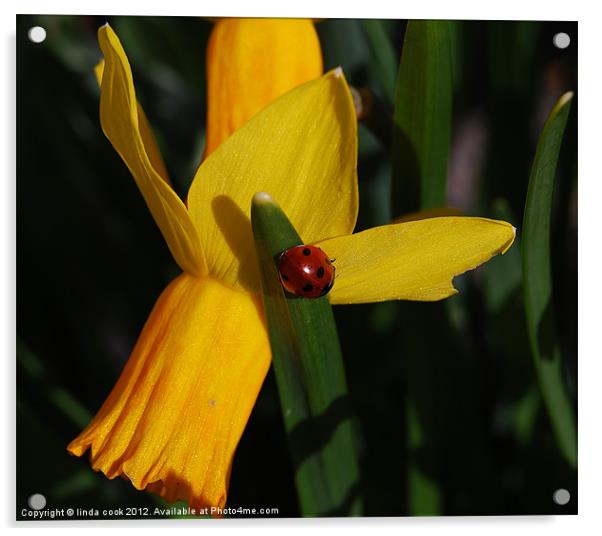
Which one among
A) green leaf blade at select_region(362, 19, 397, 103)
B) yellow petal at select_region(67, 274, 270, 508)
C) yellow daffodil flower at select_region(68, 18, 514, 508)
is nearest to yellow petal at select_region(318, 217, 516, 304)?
yellow daffodil flower at select_region(68, 18, 514, 508)

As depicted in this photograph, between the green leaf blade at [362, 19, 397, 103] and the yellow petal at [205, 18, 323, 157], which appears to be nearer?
the yellow petal at [205, 18, 323, 157]

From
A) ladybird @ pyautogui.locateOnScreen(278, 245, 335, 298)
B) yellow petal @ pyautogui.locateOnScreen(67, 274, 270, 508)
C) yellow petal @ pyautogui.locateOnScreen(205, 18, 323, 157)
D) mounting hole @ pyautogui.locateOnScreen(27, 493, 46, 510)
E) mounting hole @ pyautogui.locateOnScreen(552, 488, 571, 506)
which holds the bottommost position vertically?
mounting hole @ pyautogui.locateOnScreen(552, 488, 571, 506)

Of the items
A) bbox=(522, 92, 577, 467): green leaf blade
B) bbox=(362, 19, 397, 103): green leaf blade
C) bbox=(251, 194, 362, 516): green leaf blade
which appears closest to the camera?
bbox=(251, 194, 362, 516): green leaf blade

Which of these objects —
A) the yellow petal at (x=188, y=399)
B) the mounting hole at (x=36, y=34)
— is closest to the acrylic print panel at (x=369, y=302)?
the mounting hole at (x=36, y=34)

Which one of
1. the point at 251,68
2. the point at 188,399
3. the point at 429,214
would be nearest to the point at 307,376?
the point at 188,399

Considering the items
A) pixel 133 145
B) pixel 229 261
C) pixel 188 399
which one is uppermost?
pixel 133 145

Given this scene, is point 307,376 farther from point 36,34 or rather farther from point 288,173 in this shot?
point 36,34

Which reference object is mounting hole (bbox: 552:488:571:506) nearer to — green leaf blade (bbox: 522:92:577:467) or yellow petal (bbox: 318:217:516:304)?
green leaf blade (bbox: 522:92:577:467)

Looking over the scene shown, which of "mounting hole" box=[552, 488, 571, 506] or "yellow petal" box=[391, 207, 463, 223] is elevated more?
"yellow petal" box=[391, 207, 463, 223]
